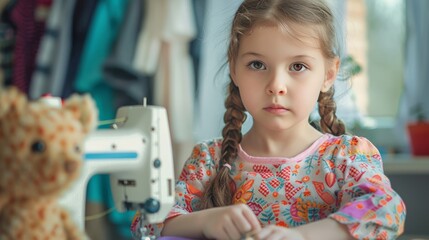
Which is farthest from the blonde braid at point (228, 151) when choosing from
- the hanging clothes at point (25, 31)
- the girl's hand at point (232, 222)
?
the hanging clothes at point (25, 31)

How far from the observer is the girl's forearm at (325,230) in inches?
38.8

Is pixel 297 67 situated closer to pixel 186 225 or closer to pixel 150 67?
pixel 186 225

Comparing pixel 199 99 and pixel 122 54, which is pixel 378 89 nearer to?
pixel 199 99

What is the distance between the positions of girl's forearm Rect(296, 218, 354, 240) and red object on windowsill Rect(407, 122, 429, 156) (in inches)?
62.6

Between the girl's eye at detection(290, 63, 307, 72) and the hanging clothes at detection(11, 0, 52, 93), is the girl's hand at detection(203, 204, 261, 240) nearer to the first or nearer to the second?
the girl's eye at detection(290, 63, 307, 72)

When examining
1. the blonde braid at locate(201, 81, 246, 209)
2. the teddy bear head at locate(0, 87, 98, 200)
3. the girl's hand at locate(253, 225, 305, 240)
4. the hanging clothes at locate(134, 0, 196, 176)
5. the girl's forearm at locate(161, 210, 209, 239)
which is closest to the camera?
the teddy bear head at locate(0, 87, 98, 200)

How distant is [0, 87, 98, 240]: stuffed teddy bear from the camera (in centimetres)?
72

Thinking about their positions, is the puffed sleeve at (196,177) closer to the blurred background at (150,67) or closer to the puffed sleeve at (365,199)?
the puffed sleeve at (365,199)

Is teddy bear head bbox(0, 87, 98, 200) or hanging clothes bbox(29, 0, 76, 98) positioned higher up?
hanging clothes bbox(29, 0, 76, 98)

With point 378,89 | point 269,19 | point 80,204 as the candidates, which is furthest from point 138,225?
point 378,89

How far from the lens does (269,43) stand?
43.6 inches

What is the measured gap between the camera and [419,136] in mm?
2488

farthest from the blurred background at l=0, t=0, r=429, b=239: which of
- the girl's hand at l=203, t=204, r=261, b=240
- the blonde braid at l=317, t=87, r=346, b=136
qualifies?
the girl's hand at l=203, t=204, r=261, b=240

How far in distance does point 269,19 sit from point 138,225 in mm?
396
